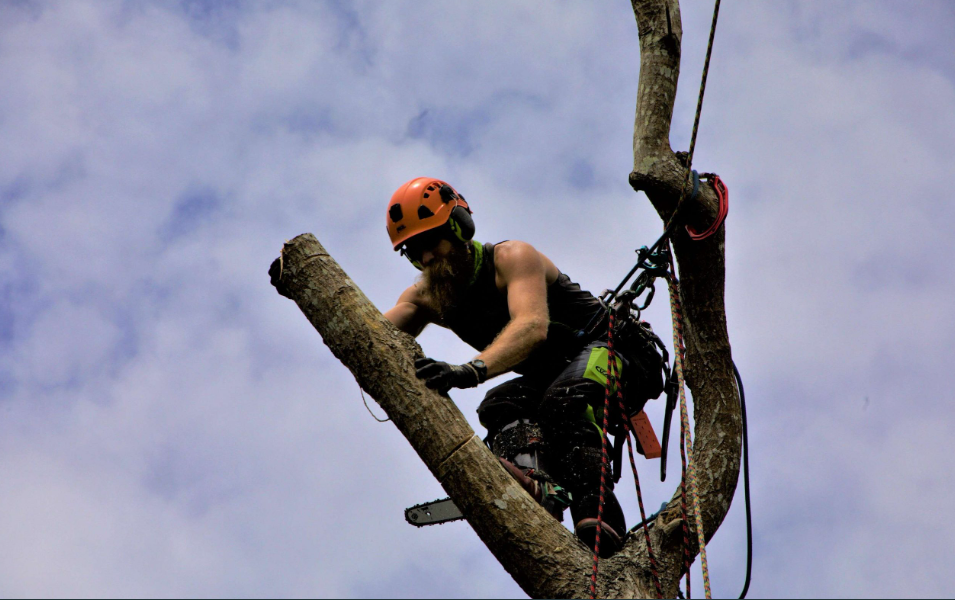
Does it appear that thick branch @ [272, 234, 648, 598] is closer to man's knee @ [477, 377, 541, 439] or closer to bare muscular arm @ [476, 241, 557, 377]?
bare muscular arm @ [476, 241, 557, 377]

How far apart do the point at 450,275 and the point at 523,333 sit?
853 millimetres

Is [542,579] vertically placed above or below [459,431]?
below

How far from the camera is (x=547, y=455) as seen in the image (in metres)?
4.08

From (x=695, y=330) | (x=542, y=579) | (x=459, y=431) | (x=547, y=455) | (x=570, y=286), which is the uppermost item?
(x=570, y=286)

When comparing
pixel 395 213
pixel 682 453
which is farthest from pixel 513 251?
pixel 682 453

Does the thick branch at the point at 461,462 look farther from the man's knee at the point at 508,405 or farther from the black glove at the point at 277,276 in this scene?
the man's knee at the point at 508,405

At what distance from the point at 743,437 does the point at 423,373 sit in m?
2.07

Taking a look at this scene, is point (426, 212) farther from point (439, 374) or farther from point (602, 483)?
point (602, 483)

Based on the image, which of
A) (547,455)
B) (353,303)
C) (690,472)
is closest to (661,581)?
(690,472)

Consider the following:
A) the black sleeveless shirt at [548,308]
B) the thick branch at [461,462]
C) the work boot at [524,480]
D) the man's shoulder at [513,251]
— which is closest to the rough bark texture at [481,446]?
the thick branch at [461,462]

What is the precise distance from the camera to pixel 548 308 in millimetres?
4652

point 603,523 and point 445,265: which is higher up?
point 445,265

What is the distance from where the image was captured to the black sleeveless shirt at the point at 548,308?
185 inches

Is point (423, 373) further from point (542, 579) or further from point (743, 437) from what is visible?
point (743, 437)
